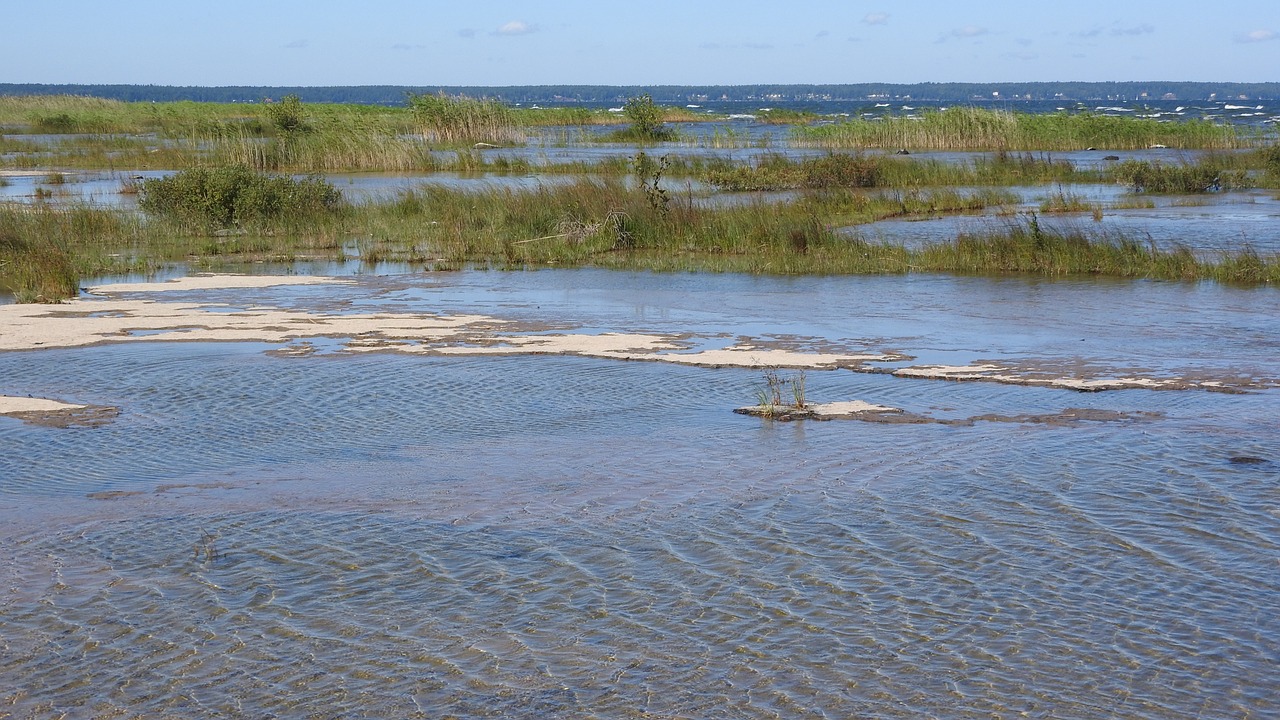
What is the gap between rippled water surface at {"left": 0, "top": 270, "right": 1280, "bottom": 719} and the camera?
4707 millimetres

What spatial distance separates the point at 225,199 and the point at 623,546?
18.1 meters

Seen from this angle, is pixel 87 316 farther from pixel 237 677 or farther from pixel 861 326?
pixel 237 677

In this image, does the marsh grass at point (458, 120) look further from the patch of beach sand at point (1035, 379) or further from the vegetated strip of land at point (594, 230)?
the patch of beach sand at point (1035, 379)

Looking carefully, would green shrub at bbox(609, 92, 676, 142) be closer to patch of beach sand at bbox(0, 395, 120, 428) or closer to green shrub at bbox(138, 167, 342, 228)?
green shrub at bbox(138, 167, 342, 228)

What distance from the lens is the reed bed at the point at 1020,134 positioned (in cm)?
4575

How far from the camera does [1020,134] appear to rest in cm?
4706

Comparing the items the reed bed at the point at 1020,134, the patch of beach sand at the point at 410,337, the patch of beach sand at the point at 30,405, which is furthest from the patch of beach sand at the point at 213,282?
the reed bed at the point at 1020,134

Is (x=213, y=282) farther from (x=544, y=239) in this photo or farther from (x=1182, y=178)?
(x=1182, y=178)

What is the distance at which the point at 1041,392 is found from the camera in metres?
9.58

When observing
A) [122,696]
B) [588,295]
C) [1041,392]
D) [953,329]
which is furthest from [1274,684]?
[588,295]

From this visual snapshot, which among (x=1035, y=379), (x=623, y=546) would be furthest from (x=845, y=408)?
(x=623, y=546)

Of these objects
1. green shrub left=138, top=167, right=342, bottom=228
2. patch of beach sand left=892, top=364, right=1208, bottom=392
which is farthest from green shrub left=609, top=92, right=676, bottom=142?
patch of beach sand left=892, top=364, right=1208, bottom=392

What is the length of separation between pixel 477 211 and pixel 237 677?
60.1 ft

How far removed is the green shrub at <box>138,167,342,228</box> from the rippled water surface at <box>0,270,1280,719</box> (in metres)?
11.9
